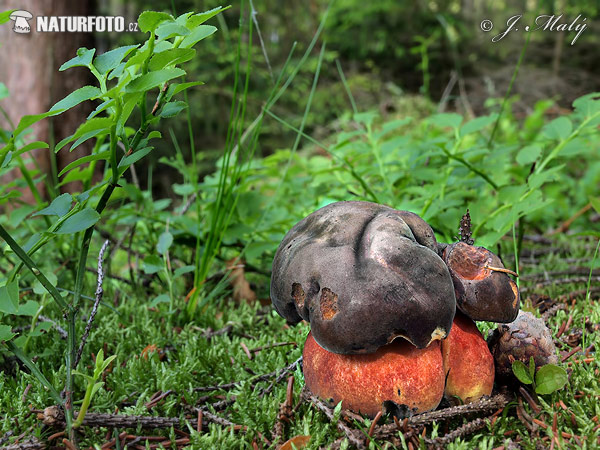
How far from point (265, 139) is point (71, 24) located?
3.06 metres

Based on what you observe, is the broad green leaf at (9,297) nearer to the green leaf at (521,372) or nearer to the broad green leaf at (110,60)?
the broad green leaf at (110,60)

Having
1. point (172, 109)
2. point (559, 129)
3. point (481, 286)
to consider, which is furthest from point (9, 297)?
point (559, 129)

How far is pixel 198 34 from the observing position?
44.0 inches

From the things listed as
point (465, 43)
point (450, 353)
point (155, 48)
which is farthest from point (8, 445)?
point (465, 43)

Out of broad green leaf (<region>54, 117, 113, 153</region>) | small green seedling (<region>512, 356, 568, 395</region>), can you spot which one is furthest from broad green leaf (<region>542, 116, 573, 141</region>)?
broad green leaf (<region>54, 117, 113, 153</region>)

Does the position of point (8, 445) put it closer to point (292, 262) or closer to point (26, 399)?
point (26, 399)

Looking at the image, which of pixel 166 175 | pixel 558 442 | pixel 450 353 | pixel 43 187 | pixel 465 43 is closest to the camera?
pixel 558 442

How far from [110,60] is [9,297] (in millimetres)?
593

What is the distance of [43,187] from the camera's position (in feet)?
13.7

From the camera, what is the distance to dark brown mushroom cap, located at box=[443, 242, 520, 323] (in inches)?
49.5

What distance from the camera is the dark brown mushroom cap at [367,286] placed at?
3.76 ft

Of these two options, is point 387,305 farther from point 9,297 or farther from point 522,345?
point 9,297

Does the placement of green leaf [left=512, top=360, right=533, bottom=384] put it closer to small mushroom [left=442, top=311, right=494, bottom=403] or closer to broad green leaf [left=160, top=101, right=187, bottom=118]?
small mushroom [left=442, top=311, right=494, bottom=403]

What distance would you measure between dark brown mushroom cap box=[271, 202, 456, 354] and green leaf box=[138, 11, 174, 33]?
0.64m
